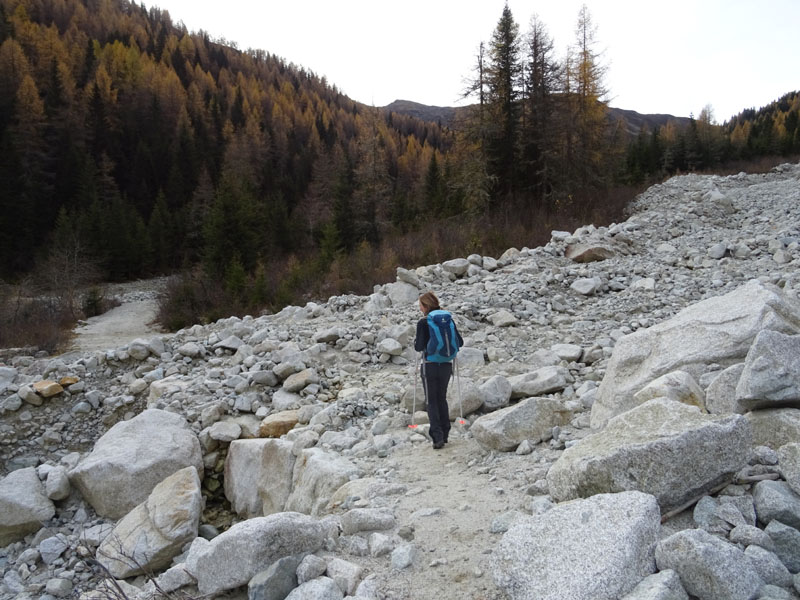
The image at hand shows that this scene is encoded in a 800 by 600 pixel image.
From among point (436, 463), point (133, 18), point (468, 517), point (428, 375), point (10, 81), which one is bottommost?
point (436, 463)

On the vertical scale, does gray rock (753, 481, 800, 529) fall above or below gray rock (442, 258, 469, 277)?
below

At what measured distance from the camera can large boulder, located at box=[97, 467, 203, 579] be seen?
4.77 metres

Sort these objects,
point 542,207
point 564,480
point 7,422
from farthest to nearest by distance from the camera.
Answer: point 542,207
point 7,422
point 564,480

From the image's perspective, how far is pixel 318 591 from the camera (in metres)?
2.55

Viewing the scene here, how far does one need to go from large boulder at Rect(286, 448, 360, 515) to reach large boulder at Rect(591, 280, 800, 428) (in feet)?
7.50

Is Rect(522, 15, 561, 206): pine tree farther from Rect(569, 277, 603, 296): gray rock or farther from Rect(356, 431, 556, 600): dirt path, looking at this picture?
Rect(356, 431, 556, 600): dirt path

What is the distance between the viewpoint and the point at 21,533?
5762 mm

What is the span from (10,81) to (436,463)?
68223 mm

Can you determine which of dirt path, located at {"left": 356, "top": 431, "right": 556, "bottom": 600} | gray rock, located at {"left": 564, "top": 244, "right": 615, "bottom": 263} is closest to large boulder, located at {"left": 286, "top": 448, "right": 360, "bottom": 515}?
dirt path, located at {"left": 356, "top": 431, "right": 556, "bottom": 600}

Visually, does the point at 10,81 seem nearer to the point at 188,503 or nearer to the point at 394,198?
the point at 394,198

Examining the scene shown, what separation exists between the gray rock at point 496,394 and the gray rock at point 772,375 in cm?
292

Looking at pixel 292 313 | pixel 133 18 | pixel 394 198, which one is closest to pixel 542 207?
pixel 292 313

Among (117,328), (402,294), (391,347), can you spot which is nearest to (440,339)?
(391,347)

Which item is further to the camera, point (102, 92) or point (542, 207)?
point (102, 92)
